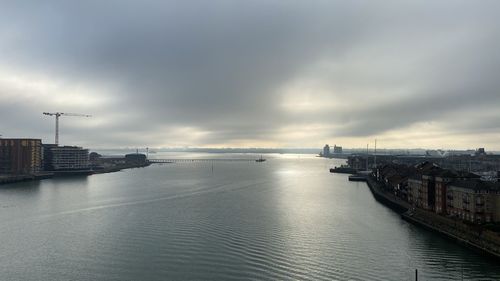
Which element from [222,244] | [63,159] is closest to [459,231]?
[222,244]

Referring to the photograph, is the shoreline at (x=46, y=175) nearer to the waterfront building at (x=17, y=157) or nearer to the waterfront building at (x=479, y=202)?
the waterfront building at (x=17, y=157)

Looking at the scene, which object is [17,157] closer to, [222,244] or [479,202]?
[222,244]

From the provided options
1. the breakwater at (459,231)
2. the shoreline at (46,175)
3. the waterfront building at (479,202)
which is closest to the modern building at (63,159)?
the shoreline at (46,175)

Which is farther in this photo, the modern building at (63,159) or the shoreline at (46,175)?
the modern building at (63,159)

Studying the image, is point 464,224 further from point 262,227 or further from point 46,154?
point 46,154

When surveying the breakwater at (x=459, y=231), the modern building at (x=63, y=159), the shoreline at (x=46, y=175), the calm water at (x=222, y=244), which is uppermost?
the modern building at (x=63, y=159)

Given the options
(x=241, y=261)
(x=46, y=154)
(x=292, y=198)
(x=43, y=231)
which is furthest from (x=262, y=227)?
(x=46, y=154)
